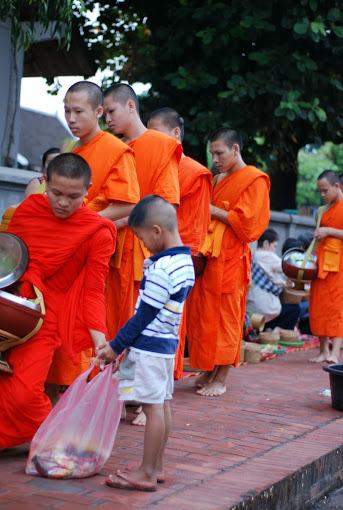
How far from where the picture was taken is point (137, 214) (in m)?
4.00

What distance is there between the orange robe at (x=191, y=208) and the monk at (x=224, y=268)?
56 centimetres

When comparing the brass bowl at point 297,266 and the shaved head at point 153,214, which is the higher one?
the shaved head at point 153,214

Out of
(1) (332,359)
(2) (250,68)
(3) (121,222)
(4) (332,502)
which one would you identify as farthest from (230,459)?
(2) (250,68)

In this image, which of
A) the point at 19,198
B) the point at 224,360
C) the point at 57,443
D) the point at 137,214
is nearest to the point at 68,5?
the point at 19,198

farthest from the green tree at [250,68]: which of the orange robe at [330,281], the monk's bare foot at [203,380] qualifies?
the monk's bare foot at [203,380]

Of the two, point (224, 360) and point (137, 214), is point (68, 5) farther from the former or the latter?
point (137, 214)

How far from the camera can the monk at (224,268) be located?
675 cm

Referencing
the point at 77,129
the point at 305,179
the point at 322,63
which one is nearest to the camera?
the point at 77,129

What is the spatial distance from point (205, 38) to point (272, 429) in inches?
215

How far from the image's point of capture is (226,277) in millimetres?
6805

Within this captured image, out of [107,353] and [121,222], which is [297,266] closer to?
[121,222]

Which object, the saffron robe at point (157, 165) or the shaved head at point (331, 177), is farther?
the shaved head at point (331, 177)

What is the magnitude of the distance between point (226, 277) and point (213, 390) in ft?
2.67

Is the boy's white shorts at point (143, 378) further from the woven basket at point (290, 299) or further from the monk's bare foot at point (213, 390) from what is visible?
the woven basket at point (290, 299)
